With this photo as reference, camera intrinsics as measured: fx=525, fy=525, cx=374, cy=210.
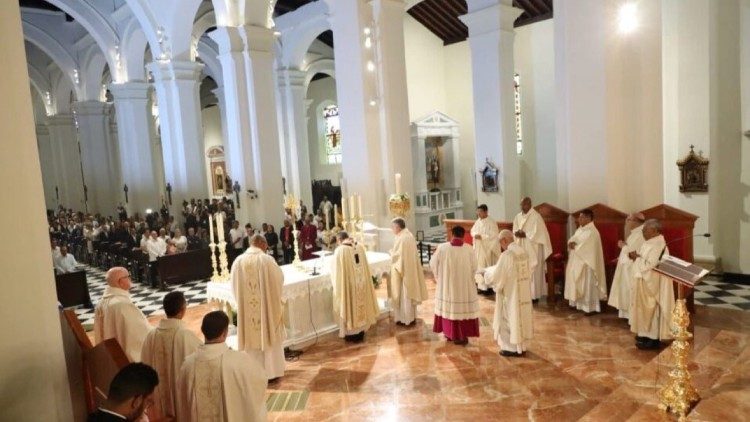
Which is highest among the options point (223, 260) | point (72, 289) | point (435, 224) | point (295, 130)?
point (295, 130)

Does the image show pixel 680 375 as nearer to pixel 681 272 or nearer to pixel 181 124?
pixel 681 272

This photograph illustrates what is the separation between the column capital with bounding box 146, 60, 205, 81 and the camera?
48.0 ft

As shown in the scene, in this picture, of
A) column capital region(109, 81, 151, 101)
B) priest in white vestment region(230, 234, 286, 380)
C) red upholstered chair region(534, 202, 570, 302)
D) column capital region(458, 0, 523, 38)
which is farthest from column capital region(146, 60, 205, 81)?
red upholstered chair region(534, 202, 570, 302)

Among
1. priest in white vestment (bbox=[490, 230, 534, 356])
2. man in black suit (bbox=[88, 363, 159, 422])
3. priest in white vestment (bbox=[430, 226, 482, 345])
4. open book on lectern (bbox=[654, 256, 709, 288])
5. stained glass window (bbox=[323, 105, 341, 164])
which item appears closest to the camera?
man in black suit (bbox=[88, 363, 159, 422])

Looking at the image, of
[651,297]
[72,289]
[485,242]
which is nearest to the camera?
[651,297]

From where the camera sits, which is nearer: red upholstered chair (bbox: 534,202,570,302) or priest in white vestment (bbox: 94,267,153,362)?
priest in white vestment (bbox: 94,267,153,362)

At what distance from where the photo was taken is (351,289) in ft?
21.9

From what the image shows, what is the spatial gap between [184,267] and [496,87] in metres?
8.57

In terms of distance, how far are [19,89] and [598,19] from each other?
7.64 m

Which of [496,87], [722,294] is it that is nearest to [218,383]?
[722,294]

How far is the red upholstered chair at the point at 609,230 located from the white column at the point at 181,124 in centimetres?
1163

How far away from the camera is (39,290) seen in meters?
2.67

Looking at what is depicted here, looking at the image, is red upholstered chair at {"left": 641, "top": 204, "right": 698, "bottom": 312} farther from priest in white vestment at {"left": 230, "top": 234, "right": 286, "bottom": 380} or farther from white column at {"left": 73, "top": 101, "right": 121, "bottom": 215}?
white column at {"left": 73, "top": 101, "right": 121, "bottom": 215}

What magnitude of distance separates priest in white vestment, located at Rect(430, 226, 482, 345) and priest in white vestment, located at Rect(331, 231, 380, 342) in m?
0.92
